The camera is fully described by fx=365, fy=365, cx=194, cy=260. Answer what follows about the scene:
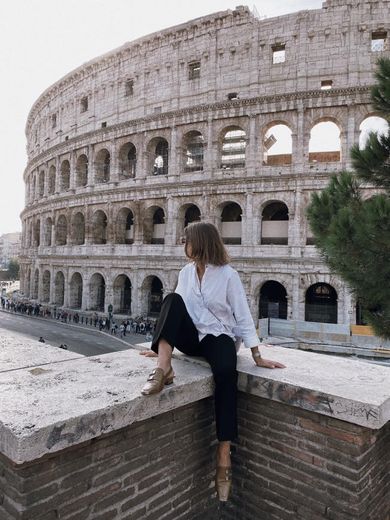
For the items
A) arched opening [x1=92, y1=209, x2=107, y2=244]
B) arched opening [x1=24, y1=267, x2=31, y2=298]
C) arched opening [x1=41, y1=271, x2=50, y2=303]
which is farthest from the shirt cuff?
arched opening [x1=24, y1=267, x2=31, y2=298]

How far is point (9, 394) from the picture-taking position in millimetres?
2086

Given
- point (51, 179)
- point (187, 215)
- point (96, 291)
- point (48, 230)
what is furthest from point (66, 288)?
point (187, 215)

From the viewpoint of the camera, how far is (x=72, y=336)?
69.6 ft

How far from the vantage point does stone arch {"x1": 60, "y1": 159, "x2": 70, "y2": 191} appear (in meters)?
28.9

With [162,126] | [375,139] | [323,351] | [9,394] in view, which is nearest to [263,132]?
[162,126]

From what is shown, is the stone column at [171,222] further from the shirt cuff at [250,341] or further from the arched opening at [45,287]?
the shirt cuff at [250,341]

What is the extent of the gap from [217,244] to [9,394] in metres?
1.72

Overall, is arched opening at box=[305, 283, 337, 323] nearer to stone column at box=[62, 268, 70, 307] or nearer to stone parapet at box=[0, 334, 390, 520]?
stone column at box=[62, 268, 70, 307]

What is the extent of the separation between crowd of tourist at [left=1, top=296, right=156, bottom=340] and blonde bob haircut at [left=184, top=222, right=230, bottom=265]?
54.8 feet

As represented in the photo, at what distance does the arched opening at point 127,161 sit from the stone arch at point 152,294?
742 centimetres

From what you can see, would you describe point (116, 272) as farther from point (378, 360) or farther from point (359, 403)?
point (359, 403)

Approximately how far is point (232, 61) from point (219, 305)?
72.5ft

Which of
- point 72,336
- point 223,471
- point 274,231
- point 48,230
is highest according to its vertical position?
point 48,230

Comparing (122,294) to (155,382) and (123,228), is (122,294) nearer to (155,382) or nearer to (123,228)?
(123,228)
